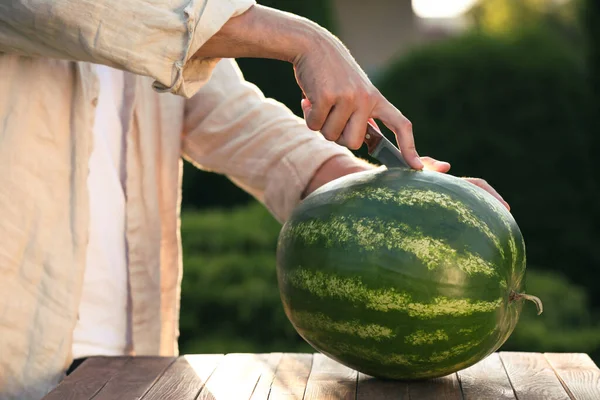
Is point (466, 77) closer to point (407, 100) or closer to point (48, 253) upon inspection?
point (407, 100)

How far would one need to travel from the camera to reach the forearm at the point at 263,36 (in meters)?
1.97

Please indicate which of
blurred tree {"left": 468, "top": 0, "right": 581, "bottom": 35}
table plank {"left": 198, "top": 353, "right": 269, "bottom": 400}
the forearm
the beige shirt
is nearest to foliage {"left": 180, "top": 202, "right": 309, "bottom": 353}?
the beige shirt

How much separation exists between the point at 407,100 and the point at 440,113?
0.97 feet

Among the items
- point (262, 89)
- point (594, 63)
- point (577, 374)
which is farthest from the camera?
point (262, 89)

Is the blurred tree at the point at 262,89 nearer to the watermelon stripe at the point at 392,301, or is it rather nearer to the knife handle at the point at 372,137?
the knife handle at the point at 372,137

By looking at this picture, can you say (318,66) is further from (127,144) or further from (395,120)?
(127,144)

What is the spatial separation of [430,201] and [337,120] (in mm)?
270

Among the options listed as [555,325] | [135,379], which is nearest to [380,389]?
[135,379]

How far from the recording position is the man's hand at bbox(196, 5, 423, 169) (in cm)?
196

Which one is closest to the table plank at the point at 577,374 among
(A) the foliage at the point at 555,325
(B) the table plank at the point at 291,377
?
(B) the table plank at the point at 291,377

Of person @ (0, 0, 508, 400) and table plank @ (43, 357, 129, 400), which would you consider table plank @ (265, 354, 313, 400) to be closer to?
table plank @ (43, 357, 129, 400)

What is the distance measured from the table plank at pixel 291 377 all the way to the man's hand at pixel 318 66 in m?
0.57

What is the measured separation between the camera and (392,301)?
186 cm

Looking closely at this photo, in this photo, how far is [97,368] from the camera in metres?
2.18
